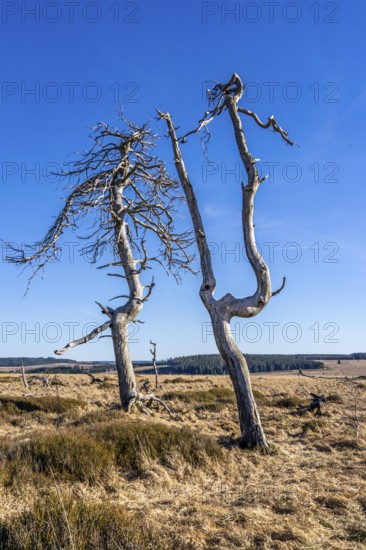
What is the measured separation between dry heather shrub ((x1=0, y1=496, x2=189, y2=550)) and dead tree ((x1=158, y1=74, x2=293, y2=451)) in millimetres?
4741

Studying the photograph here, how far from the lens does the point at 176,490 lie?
5.96 m

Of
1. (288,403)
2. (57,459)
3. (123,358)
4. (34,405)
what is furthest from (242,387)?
(288,403)

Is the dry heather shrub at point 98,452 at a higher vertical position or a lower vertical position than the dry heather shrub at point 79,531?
lower

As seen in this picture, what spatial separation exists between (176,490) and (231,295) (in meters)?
4.16

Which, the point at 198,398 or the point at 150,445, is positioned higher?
the point at 150,445

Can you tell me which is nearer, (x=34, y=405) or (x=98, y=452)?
(x=98, y=452)

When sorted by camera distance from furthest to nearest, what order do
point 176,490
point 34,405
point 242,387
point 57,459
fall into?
1. point 34,405
2. point 242,387
3. point 57,459
4. point 176,490

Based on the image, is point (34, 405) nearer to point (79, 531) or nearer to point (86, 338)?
point (86, 338)

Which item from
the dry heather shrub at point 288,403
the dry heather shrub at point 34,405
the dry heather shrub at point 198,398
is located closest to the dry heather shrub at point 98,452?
the dry heather shrub at point 34,405

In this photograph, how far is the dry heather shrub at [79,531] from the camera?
3398 mm

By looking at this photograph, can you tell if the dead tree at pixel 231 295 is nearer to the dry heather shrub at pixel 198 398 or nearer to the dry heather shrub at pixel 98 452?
the dry heather shrub at pixel 98 452

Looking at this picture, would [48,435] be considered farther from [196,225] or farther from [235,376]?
[196,225]

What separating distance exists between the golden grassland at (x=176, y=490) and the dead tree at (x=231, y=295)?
703 millimetres

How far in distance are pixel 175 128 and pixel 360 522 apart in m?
8.93
